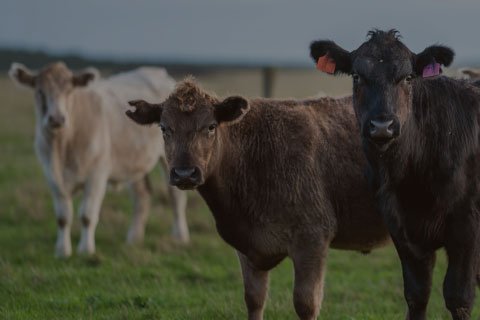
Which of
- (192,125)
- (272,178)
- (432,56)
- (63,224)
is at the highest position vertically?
(432,56)

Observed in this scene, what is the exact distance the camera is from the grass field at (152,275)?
6.51m

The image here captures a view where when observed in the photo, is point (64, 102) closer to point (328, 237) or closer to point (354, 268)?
point (354, 268)

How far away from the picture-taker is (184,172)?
17.1 feet

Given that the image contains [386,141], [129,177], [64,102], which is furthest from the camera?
[129,177]

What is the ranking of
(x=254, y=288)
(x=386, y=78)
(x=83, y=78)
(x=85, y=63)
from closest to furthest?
(x=386, y=78) < (x=254, y=288) < (x=83, y=78) < (x=85, y=63)

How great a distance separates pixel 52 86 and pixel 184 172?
5.44m

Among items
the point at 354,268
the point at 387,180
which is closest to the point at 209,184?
the point at 387,180

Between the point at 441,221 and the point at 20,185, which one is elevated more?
the point at 441,221

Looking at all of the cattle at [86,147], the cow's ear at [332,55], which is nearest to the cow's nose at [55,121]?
the cattle at [86,147]

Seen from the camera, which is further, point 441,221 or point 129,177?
point 129,177

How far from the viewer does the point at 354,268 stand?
8.83m

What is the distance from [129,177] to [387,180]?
6500 mm

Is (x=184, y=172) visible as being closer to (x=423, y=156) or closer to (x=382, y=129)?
(x=382, y=129)

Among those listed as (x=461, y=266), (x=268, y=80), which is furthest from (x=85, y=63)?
(x=461, y=266)
